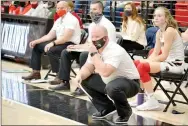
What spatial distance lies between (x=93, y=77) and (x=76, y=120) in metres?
0.49

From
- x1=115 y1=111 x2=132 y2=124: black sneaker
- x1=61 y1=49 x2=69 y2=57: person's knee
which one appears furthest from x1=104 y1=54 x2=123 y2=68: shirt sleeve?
x1=61 y1=49 x2=69 y2=57: person's knee

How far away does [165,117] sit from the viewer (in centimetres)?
485

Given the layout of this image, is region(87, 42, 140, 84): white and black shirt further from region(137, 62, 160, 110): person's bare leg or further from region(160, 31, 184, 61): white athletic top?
region(160, 31, 184, 61): white athletic top

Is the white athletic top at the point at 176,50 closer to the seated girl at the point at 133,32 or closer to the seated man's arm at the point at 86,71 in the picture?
the seated man's arm at the point at 86,71

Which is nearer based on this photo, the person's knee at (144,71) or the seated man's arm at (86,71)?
the seated man's arm at (86,71)

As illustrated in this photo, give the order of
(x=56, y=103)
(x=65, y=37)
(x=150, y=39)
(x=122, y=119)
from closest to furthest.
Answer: (x=122, y=119)
(x=56, y=103)
(x=65, y=37)
(x=150, y=39)

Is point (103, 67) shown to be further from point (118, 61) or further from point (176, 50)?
point (176, 50)

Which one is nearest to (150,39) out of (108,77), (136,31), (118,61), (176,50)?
(136,31)

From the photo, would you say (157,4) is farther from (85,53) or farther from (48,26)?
(85,53)

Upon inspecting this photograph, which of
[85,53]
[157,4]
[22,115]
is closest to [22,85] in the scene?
[85,53]

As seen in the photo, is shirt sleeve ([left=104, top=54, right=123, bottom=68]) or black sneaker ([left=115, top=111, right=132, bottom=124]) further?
black sneaker ([left=115, top=111, right=132, bottom=124])

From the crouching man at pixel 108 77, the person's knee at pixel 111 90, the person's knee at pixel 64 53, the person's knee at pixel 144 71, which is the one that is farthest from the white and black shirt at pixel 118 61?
the person's knee at pixel 64 53

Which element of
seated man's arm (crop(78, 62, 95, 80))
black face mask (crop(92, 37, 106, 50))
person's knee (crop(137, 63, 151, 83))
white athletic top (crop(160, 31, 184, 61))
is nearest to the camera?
black face mask (crop(92, 37, 106, 50))

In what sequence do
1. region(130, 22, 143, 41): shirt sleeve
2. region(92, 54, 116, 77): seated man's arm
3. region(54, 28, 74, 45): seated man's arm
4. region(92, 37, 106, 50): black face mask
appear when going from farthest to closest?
region(130, 22, 143, 41): shirt sleeve → region(54, 28, 74, 45): seated man's arm → region(92, 37, 106, 50): black face mask → region(92, 54, 116, 77): seated man's arm
